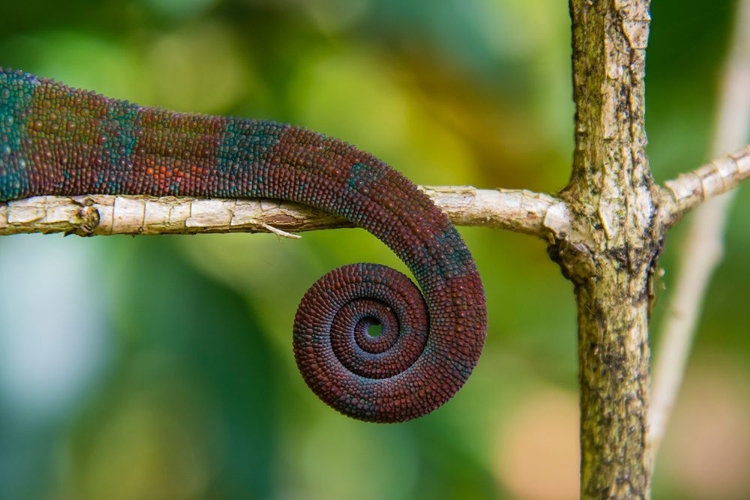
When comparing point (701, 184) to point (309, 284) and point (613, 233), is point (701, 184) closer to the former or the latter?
point (613, 233)

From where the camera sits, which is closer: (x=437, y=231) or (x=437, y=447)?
(x=437, y=231)

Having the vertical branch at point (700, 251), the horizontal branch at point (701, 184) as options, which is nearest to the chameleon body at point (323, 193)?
the horizontal branch at point (701, 184)

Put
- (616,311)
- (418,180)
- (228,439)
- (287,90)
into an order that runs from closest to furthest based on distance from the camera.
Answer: (616,311) < (228,439) < (287,90) < (418,180)

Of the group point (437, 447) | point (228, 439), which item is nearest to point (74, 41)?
point (228, 439)

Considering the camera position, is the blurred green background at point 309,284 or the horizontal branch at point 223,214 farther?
the blurred green background at point 309,284

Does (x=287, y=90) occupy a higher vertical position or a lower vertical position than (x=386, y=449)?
higher

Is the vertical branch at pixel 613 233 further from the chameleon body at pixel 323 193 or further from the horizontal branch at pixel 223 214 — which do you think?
the chameleon body at pixel 323 193

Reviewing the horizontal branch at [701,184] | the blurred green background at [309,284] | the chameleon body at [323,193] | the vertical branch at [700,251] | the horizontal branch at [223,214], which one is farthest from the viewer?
the blurred green background at [309,284]

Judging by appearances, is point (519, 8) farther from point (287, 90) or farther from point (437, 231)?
point (437, 231)
